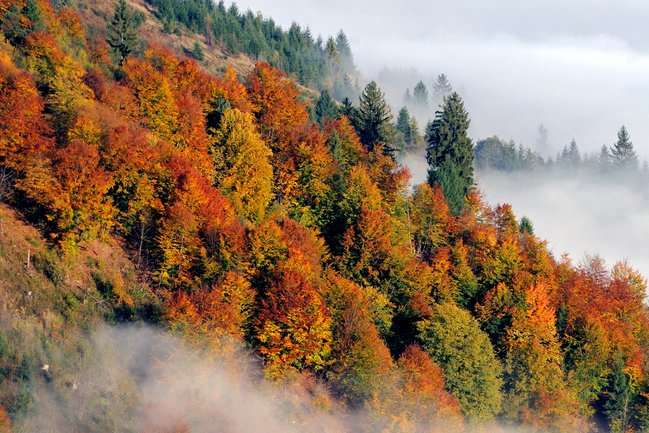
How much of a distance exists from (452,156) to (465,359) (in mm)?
43469

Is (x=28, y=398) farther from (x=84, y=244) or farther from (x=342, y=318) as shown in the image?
(x=342, y=318)

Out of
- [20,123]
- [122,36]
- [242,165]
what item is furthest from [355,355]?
[122,36]

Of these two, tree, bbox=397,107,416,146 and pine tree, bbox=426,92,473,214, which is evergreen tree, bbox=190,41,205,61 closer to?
pine tree, bbox=426,92,473,214

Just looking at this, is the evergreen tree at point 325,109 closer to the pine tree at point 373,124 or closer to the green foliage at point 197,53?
the pine tree at point 373,124

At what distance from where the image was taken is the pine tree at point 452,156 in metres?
102

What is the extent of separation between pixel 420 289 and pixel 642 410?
27.1 m

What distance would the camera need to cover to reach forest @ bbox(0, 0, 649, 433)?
6316 centimetres

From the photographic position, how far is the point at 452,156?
11031 cm

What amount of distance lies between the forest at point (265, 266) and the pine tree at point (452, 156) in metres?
0.74

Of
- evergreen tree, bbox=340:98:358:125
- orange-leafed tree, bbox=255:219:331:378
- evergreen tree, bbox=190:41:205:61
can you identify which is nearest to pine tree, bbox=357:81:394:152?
evergreen tree, bbox=340:98:358:125

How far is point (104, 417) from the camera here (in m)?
54.6

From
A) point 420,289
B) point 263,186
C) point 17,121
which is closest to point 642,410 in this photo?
point 420,289

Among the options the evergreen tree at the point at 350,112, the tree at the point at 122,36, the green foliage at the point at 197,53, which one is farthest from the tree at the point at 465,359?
the green foliage at the point at 197,53

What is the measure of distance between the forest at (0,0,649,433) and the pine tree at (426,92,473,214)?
0.74 metres
